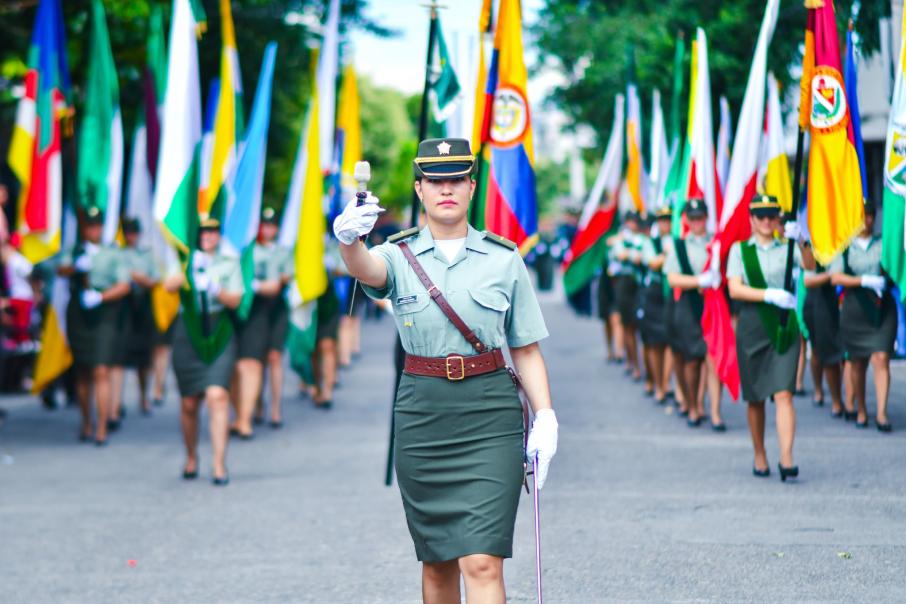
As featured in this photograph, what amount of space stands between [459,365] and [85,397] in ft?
30.1

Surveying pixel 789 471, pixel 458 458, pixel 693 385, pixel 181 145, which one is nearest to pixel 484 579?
pixel 458 458

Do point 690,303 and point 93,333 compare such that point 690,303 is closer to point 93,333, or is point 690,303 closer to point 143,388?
point 93,333

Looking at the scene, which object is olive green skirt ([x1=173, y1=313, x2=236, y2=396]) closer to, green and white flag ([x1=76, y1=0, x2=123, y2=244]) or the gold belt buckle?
green and white flag ([x1=76, y1=0, x2=123, y2=244])

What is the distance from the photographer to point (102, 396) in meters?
13.2

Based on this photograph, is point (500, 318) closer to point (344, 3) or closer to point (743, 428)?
point (743, 428)

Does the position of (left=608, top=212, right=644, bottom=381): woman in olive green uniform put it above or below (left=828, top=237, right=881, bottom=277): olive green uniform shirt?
below

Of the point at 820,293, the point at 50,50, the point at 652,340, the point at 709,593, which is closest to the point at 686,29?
the point at 652,340

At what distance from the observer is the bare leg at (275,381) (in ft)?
46.1

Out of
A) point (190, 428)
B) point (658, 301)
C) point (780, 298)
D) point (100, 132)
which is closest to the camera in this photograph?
point (780, 298)

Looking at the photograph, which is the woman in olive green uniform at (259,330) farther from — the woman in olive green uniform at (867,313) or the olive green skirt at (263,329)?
the woman in olive green uniform at (867,313)

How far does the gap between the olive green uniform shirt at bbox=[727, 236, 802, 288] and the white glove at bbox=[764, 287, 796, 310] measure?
0.65ft

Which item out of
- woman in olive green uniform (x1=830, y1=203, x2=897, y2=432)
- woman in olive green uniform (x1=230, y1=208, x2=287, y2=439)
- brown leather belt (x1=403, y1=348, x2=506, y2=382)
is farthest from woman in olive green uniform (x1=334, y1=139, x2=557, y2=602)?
woman in olive green uniform (x1=230, y1=208, x2=287, y2=439)

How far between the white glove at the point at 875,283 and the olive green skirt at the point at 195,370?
522 cm

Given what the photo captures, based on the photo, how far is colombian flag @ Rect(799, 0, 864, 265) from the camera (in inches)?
378
